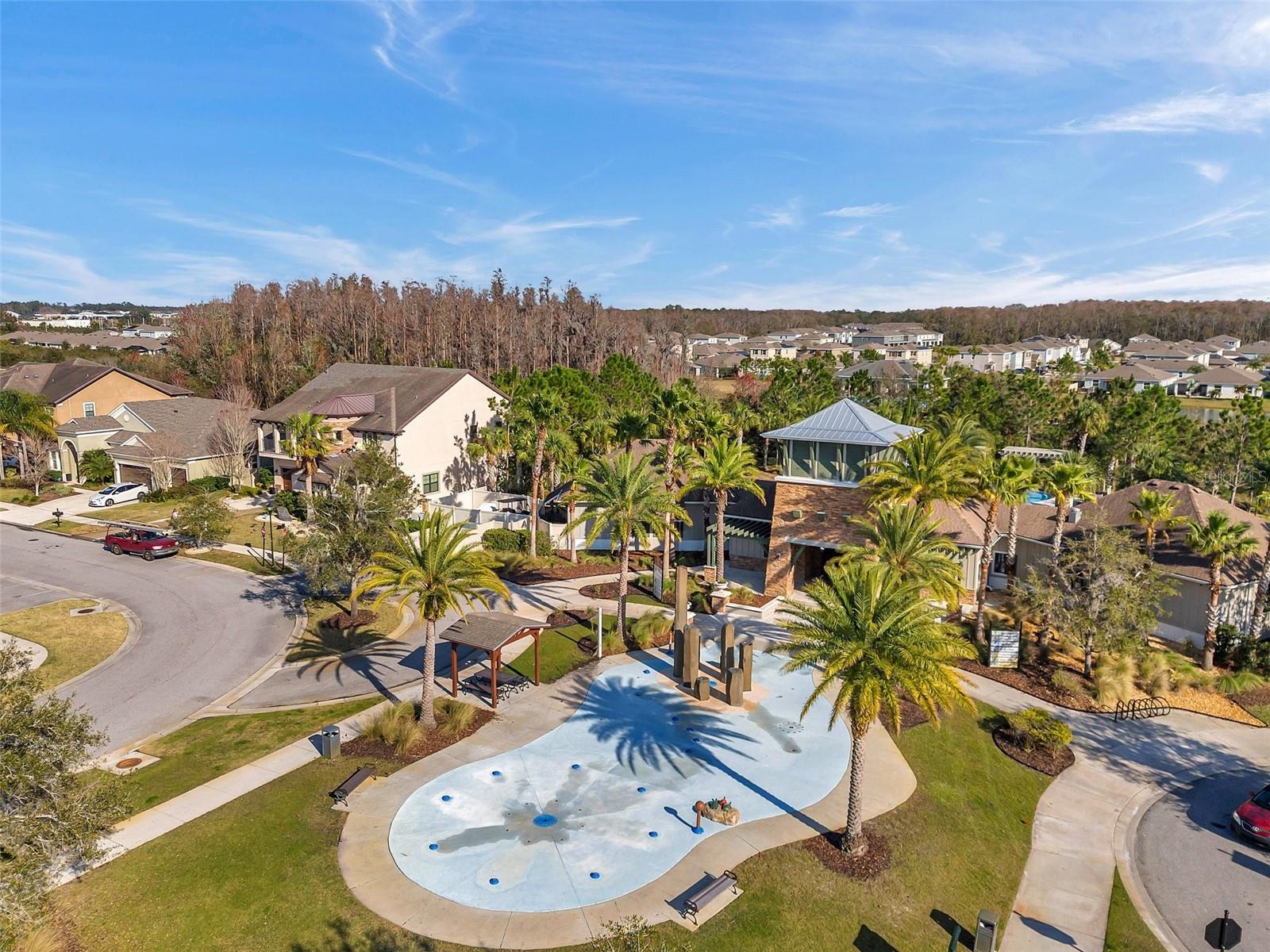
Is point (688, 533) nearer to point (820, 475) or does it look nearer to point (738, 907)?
point (820, 475)

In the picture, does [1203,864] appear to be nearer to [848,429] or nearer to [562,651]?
[562,651]

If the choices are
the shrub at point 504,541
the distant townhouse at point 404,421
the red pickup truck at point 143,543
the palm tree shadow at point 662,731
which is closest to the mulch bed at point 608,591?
the shrub at point 504,541

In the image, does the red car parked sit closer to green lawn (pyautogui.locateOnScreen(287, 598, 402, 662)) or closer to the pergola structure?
the pergola structure

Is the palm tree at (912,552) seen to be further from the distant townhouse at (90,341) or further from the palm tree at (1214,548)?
the distant townhouse at (90,341)

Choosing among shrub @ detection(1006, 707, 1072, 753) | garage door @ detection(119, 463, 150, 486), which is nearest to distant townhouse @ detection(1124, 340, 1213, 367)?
shrub @ detection(1006, 707, 1072, 753)

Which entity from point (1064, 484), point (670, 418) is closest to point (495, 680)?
point (670, 418)
